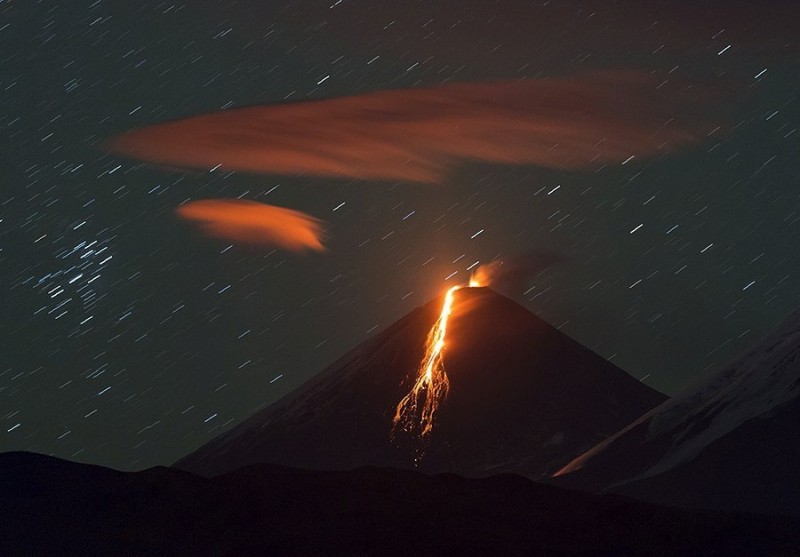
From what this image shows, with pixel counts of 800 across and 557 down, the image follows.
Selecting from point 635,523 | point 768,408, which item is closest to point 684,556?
point 635,523

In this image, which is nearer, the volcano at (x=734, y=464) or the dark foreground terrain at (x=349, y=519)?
the dark foreground terrain at (x=349, y=519)

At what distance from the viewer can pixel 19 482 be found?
109m

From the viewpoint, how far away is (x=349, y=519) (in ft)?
278

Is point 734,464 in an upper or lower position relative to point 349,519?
lower

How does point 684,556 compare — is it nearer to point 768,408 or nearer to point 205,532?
point 205,532

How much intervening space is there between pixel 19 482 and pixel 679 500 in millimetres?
89183

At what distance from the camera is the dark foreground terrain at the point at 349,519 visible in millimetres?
78562

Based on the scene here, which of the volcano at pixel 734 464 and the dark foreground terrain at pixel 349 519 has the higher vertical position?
the dark foreground terrain at pixel 349 519

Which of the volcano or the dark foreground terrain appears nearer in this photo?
the dark foreground terrain

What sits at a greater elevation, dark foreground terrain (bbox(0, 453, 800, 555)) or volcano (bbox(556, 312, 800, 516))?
dark foreground terrain (bbox(0, 453, 800, 555))

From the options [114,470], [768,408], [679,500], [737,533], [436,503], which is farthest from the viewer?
[768,408]

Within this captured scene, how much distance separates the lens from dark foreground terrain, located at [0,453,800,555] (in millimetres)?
78562

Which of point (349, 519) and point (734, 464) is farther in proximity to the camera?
point (734, 464)

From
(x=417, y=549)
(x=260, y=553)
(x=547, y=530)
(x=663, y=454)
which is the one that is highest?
(x=260, y=553)
